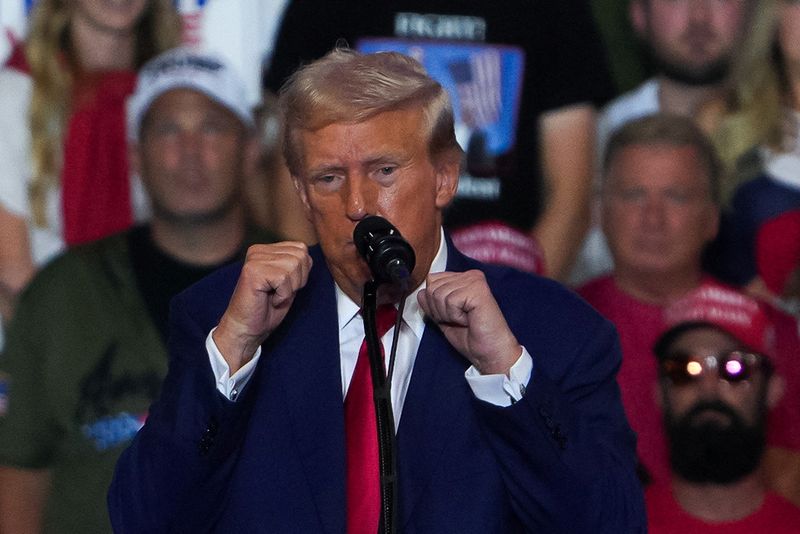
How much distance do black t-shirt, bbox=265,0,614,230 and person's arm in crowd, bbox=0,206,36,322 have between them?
90 centimetres

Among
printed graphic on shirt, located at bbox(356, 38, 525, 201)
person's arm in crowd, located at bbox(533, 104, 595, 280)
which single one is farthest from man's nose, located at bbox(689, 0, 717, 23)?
printed graphic on shirt, located at bbox(356, 38, 525, 201)

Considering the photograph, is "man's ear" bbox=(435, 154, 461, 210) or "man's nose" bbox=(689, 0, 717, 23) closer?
"man's ear" bbox=(435, 154, 461, 210)

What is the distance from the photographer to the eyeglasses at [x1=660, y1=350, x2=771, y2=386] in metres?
3.85

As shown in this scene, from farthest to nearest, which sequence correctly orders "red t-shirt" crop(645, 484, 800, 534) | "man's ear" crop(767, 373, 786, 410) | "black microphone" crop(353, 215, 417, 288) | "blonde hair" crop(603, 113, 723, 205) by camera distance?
"blonde hair" crop(603, 113, 723, 205) → "man's ear" crop(767, 373, 786, 410) → "red t-shirt" crop(645, 484, 800, 534) → "black microphone" crop(353, 215, 417, 288)

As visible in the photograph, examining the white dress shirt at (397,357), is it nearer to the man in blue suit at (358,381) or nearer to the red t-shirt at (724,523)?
the man in blue suit at (358,381)

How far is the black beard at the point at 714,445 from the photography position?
12.3 feet

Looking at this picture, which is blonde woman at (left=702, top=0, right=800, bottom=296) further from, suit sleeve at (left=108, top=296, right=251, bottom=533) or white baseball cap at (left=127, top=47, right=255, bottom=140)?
suit sleeve at (left=108, top=296, right=251, bottom=533)

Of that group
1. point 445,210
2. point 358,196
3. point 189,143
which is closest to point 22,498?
point 189,143

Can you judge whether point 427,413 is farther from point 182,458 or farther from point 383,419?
point 182,458

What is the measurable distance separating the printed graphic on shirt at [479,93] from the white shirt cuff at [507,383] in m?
2.13

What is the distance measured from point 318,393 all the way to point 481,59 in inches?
85.5

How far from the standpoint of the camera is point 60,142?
426cm

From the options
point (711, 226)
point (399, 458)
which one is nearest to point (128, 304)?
point (711, 226)

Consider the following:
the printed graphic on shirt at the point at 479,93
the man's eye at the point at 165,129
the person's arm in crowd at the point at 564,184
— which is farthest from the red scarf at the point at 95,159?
the person's arm in crowd at the point at 564,184
